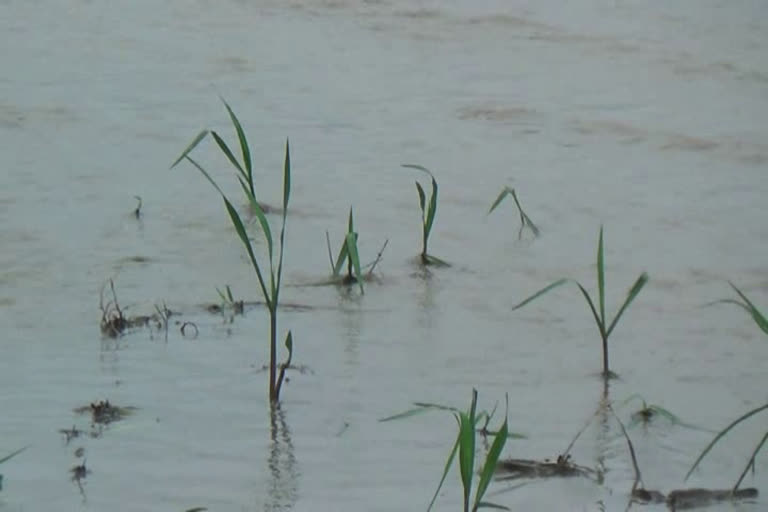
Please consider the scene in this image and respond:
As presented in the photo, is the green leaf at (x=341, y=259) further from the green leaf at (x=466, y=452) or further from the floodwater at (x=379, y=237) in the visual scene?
the green leaf at (x=466, y=452)

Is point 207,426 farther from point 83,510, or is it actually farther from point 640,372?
point 640,372

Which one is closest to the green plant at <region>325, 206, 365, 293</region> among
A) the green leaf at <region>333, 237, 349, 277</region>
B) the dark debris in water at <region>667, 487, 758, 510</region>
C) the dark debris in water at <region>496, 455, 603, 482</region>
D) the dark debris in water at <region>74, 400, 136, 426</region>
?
the green leaf at <region>333, 237, 349, 277</region>

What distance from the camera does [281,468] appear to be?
228 centimetres

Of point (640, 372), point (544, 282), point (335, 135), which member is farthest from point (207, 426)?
point (335, 135)

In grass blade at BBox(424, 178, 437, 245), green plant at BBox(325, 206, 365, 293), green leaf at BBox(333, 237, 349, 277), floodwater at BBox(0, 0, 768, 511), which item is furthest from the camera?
grass blade at BBox(424, 178, 437, 245)

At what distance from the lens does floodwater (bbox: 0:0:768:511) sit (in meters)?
2.34

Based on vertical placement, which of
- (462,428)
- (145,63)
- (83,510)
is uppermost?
(145,63)

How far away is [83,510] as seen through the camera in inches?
83.0

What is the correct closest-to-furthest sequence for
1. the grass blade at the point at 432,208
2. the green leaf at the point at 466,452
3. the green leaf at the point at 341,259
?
the green leaf at the point at 466,452 < the green leaf at the point at 341,259 < the grass blade at the point at 432,208

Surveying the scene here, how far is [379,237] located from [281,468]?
142cm

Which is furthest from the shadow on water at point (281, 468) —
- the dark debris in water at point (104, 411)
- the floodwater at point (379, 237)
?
the dark debris in water at point (104, 411)

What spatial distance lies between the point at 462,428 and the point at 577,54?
4053 mm

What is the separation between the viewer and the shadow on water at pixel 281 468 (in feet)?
7.09

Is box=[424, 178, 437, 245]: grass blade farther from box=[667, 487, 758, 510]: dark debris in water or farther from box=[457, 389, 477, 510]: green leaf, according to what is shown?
box=[457, 389, 477, 510]: green leaf
